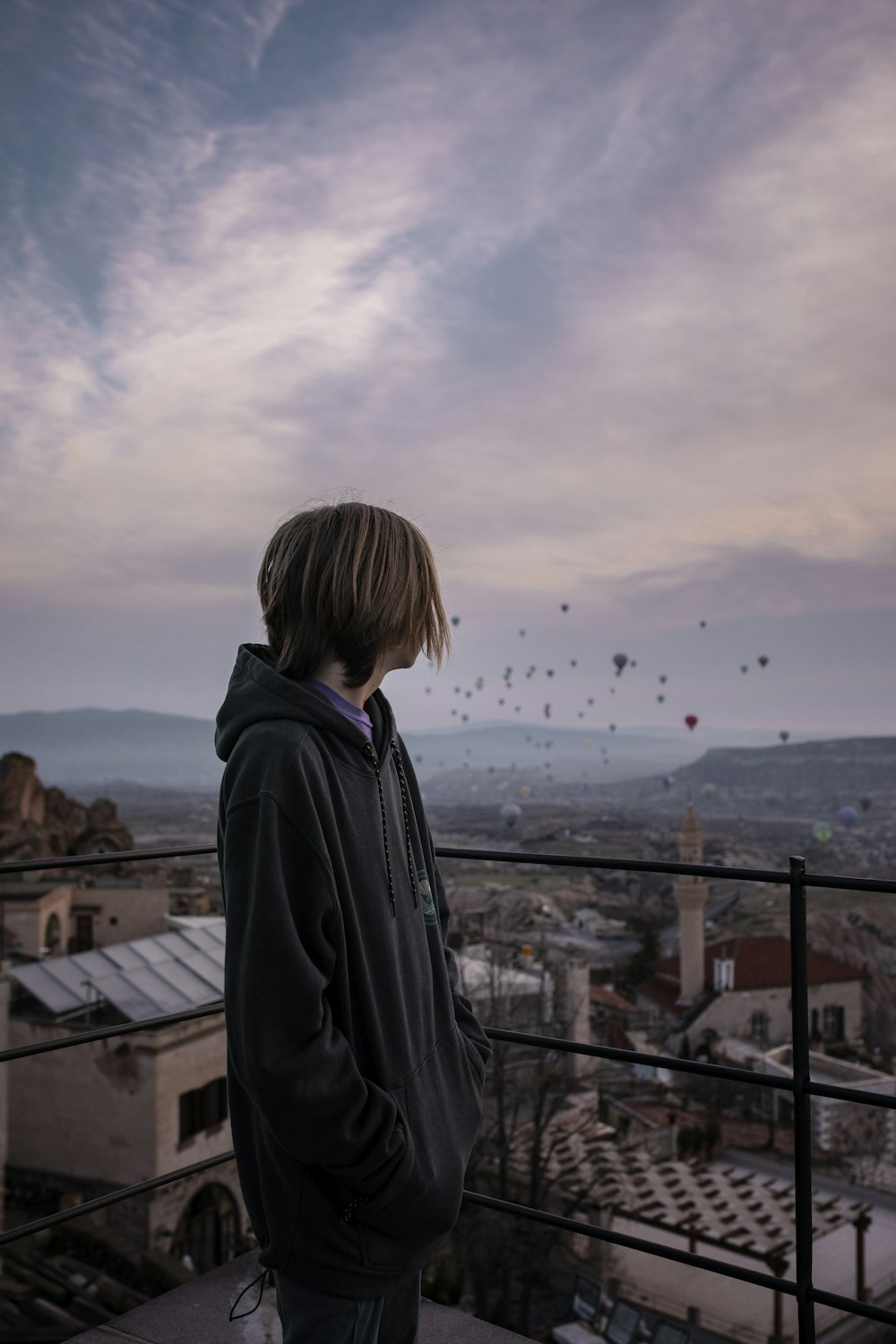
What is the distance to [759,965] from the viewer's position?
1527 inches

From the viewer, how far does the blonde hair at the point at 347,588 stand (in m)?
1.13

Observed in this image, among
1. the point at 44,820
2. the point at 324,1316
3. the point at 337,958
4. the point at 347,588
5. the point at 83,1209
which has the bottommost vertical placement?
the point at 44,820

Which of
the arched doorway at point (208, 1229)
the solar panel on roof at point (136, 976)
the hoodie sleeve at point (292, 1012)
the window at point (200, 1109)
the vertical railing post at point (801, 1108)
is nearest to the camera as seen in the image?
the hoodie sleeve at point (292, 1012)

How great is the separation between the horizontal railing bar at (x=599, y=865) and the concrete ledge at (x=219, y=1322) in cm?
84

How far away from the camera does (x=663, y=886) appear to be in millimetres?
46906

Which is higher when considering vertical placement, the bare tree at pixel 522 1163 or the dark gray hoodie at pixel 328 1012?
the dark gray hoodie at pixel 328 1012

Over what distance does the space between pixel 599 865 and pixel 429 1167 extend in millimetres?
599

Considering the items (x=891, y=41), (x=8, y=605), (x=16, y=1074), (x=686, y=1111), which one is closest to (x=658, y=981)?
(x=686, y=1111)

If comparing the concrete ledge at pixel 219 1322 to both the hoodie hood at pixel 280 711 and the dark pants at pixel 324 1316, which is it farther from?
the hoodie hood at pixel 280 711

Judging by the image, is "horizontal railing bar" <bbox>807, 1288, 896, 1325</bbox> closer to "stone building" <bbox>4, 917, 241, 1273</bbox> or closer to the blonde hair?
the blonde hair

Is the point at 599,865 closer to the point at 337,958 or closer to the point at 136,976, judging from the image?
the point at 337,958

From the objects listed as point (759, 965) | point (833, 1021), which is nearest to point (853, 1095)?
point (759, 965)

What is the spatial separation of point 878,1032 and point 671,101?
40.3 metres

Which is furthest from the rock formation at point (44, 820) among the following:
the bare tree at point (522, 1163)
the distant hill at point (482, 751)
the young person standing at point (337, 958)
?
the young person standing at point (337, 958)
